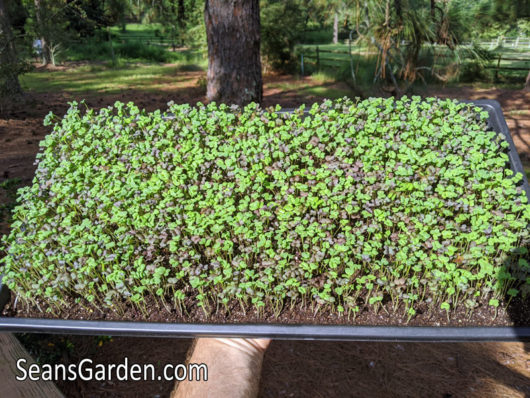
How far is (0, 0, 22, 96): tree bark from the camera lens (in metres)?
7.99

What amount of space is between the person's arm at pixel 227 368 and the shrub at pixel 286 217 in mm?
231

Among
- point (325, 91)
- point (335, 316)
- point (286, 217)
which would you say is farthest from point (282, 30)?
point (335, 316)

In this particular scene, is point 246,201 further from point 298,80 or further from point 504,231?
point 298,80

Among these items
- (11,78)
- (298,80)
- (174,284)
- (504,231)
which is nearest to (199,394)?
(174,284)

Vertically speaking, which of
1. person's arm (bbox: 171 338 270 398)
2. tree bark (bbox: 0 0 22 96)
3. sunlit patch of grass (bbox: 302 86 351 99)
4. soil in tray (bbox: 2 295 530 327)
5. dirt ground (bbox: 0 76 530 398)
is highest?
tree bark (bbox: 0 0 22 96)

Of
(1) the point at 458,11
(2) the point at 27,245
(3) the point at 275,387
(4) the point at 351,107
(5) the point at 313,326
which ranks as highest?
(1) the point at 458,11

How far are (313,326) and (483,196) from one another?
1.13 m

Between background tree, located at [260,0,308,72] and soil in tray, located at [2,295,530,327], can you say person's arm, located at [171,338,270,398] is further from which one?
background tree, located at [260,0,308,72]

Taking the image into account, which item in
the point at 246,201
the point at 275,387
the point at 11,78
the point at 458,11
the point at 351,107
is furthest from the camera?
the point at 11,78

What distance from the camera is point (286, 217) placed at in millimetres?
2062

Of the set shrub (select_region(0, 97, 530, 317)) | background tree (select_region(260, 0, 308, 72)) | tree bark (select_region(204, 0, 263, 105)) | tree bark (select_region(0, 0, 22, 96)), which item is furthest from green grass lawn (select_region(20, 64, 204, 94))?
shrub (select_region(0, 97, 530, 317))

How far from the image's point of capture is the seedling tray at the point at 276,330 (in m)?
1.70

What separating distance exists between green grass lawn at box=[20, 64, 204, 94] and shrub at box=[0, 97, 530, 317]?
10.5 meters

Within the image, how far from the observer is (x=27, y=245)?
2211 millimetres
